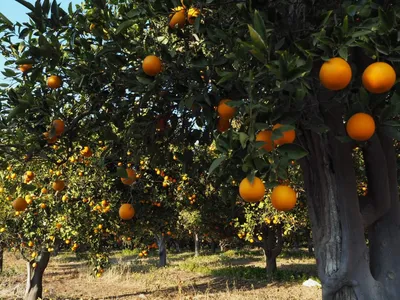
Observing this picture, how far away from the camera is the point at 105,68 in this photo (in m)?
2.49

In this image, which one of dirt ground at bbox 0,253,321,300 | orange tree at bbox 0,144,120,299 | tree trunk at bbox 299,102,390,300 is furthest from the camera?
dirt ground at bbox 0,253,321,300

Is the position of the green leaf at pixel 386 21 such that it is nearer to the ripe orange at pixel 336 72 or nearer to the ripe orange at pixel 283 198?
the ripe orange at pixel 336 72

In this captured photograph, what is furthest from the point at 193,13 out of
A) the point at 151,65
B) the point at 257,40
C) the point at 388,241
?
the point at 388,241

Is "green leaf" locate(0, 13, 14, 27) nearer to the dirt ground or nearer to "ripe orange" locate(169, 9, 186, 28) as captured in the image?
"ripe orange" locate(169, 9, 186, 28)

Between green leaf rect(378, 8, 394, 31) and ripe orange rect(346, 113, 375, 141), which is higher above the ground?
green leaf rect(378, 8, 394, 31)

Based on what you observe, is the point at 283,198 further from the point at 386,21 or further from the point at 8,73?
the point at 8,73

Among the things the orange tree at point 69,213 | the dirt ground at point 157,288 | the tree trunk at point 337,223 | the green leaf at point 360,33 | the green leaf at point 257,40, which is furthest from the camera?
the dirt ground at point 157,288

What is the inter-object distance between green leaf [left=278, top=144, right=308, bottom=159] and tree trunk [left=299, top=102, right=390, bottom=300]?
926mm

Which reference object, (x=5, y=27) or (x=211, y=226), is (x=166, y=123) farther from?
(x=211, y=226)

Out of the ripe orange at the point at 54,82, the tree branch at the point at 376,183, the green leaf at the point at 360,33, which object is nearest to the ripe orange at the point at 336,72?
the green leaf at the point at 360,33

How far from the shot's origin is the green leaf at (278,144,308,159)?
1432 mm

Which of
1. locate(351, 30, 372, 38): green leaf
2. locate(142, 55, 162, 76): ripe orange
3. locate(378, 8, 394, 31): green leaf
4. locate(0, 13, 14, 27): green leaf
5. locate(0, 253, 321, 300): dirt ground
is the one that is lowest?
locate(0, 253, 321, 300): dirt ground

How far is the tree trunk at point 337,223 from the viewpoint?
235 centimetres

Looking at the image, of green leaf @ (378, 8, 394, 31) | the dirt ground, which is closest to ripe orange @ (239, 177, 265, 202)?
green leaf @ (378, 8, 394, 31)
